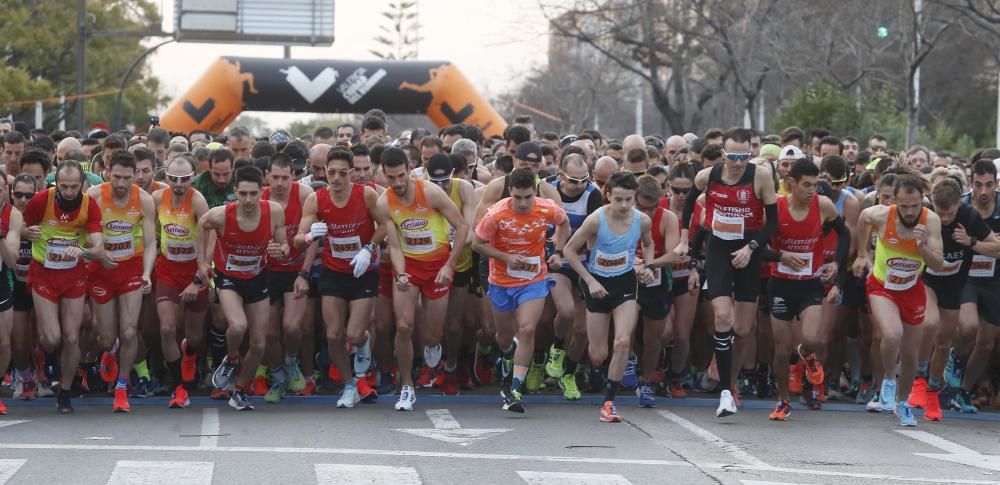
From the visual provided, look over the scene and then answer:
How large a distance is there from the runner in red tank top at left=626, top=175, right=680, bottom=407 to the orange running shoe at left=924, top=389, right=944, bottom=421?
207 cm

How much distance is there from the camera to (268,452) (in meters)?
10.4

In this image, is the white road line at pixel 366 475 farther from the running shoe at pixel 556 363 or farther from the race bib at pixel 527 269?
the running shoe at pixel 556 363

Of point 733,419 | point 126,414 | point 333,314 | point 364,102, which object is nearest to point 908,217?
point 733,419

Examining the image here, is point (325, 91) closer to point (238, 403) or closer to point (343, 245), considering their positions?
point (343, 245)

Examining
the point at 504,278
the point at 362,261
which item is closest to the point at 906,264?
the point at 504,278

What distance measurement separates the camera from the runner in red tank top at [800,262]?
12.8 metres

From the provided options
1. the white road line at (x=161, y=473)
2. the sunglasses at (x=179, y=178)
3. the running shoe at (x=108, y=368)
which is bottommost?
the running shoe at (x=108, y=368)

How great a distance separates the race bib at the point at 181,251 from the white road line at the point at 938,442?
18.5ft

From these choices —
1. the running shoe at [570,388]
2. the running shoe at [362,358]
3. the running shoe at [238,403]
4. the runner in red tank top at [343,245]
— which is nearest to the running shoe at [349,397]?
the runner in red tank top at [343,245]

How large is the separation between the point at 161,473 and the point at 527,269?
13.3 feet

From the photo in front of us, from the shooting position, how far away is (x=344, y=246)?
43.0 feet

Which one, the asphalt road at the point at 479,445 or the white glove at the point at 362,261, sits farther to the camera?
the white glove at the point at 362,261

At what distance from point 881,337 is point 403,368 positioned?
3.74 m

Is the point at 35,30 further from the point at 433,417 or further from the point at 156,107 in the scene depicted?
the point at 433,417
